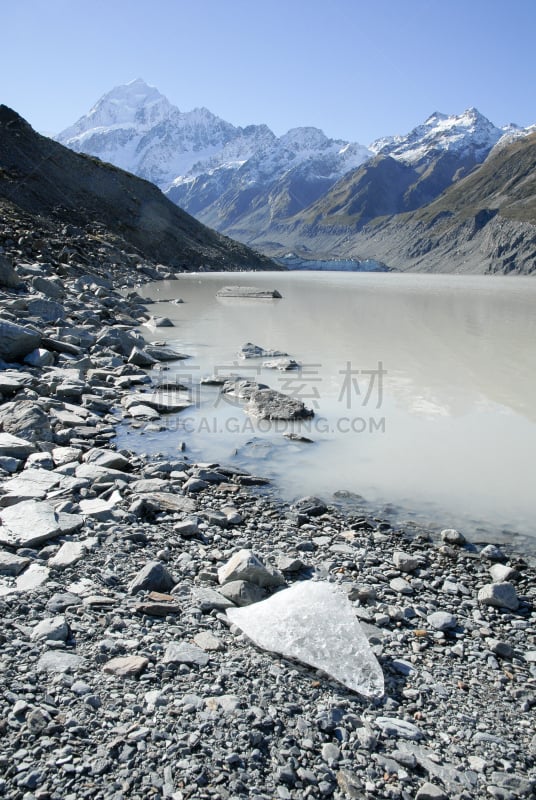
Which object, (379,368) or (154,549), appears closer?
(154,549)

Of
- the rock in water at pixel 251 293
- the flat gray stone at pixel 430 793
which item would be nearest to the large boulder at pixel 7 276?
the flat gray stone at pixel 430 793

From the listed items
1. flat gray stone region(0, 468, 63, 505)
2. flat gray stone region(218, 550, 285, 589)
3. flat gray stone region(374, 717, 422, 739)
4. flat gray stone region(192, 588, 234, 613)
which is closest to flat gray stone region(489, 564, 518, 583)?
flat gray stone region(218, 550, 285, 589)

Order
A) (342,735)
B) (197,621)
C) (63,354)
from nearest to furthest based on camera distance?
(342,735), (197,621), (63,354)

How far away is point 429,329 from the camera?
27.1 meters

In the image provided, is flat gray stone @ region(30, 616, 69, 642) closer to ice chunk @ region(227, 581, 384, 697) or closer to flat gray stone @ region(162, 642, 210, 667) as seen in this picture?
flat gray stone @ region(162, 642, 210, 667)

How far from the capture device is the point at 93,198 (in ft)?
260

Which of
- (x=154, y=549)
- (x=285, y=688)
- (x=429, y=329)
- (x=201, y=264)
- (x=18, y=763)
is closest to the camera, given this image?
(x=18, y=763)

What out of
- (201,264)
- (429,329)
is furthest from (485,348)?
(201,264)

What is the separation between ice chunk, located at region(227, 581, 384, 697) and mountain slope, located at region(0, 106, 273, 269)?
60173 millimetres

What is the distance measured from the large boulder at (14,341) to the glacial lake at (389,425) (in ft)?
10.3

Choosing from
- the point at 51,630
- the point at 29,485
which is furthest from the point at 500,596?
the point at 29,485

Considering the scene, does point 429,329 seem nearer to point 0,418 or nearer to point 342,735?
point 0,418

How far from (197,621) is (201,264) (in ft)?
307

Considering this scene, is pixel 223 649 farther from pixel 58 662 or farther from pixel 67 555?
pixel 67 555
